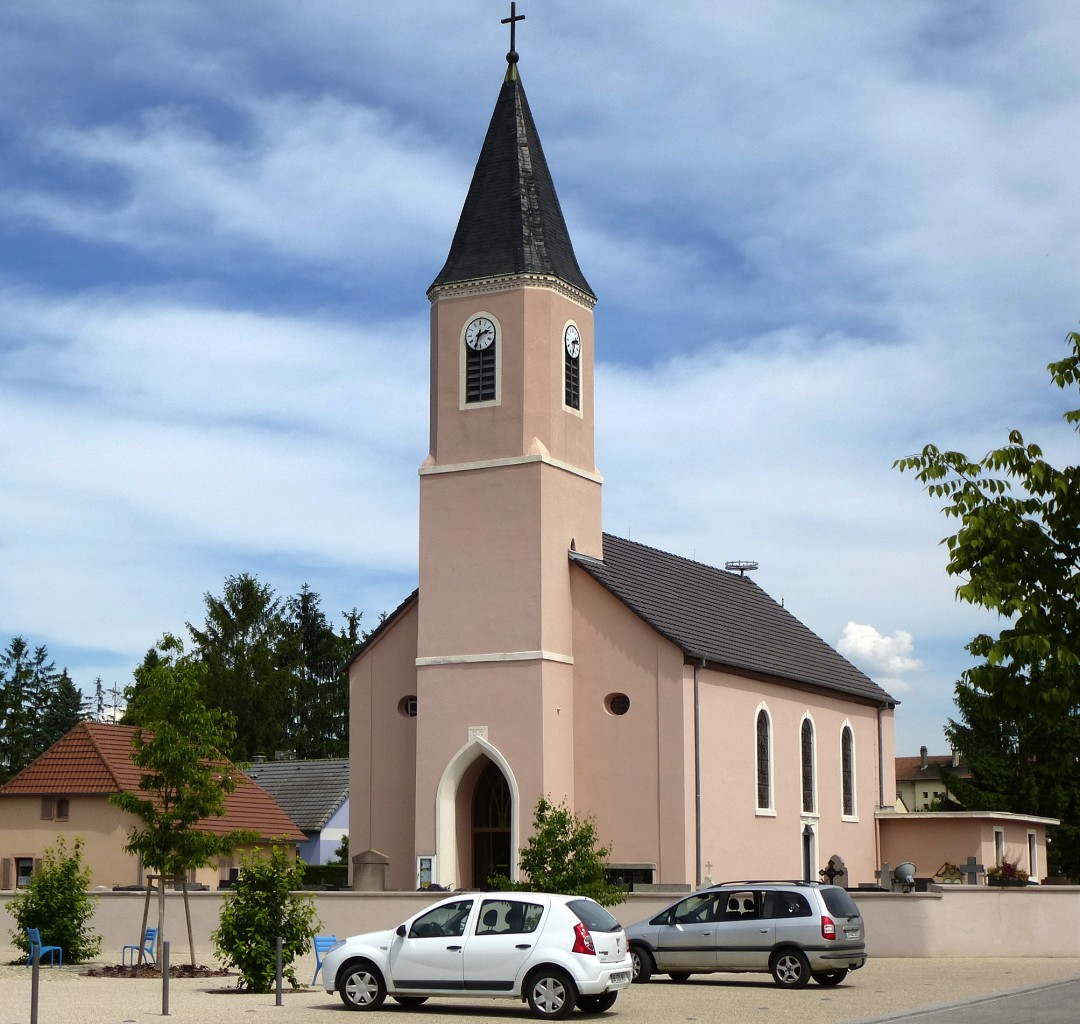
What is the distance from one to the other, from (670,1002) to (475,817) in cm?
1704

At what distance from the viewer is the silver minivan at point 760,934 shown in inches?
949

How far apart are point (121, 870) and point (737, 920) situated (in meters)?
27.2

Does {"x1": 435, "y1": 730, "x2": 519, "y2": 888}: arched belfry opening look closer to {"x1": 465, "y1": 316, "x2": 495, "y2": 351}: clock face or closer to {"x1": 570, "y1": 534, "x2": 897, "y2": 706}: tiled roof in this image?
{"x1": 570, "y1": 534, "x2": 897, "y2": 706}: tiled roof

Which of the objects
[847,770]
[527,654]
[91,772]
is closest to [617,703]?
[527,654]

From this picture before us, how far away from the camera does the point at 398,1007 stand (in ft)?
68.6

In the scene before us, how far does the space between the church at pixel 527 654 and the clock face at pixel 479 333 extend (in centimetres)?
5

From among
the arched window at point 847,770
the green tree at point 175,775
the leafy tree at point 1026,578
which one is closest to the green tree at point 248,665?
the arched window at point 847,770

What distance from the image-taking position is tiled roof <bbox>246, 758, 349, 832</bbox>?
6519 cm

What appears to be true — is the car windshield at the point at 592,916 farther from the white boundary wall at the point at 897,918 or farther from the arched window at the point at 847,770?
the arched window at the point at 847,770

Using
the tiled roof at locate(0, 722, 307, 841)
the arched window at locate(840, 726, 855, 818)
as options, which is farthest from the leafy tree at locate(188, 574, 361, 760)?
the arched window at locate(840, 726, 855, 818)

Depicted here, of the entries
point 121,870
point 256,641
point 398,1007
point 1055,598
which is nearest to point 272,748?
point 256,641

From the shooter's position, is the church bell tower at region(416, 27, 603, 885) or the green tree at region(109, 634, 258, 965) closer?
the green tree at region(109, 634, 258, 965)

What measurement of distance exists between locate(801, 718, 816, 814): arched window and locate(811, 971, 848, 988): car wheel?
62.7ft

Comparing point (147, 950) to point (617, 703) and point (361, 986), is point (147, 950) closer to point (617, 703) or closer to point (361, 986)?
point (361, 986)
